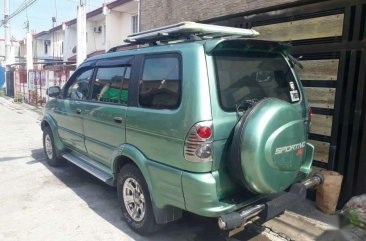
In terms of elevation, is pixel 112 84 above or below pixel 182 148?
above

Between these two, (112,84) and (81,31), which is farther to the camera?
(81,31)

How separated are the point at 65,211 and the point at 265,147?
277 centimetres

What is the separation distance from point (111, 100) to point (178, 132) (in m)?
1.41

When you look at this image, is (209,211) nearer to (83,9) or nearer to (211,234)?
(211,234)

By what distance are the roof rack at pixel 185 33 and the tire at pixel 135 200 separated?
1454 mm

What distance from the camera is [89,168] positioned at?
4645 millimetres

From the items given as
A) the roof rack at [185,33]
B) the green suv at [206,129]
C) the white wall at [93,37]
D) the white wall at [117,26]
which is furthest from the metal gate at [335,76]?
the white wall at [93,37]

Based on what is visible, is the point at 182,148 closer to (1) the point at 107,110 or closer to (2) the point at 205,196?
(2) the point at 205,196

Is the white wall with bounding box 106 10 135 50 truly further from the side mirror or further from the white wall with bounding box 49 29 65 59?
the side mirror

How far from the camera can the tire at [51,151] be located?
19.6 ft

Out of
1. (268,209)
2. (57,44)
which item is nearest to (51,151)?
(268,209)

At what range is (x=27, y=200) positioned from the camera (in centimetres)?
461

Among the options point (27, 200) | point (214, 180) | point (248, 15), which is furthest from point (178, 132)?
point (248, 15)

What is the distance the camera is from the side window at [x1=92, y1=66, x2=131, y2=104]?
12.5ft
